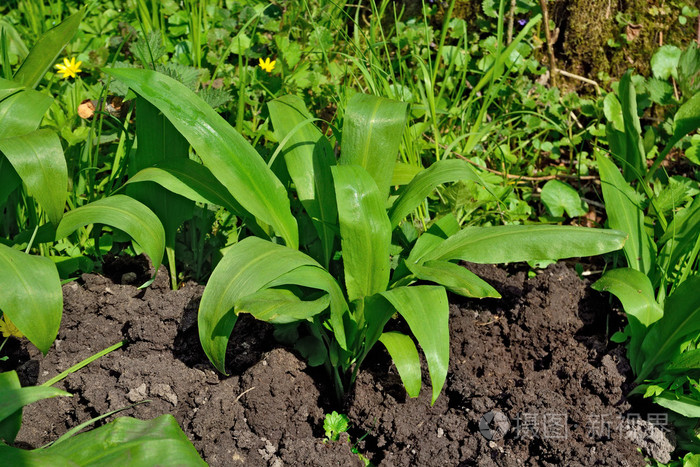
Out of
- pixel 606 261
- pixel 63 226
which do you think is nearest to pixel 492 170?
pixel 606 261

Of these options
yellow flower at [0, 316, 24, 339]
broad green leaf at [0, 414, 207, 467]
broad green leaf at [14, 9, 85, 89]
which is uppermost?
broad green leaf at [14, 9, 85, 89]

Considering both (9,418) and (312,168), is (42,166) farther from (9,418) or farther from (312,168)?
(312,168)

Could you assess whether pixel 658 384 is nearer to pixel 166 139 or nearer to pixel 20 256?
pixel 166 139

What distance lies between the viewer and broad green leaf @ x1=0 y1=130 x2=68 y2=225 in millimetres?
1737

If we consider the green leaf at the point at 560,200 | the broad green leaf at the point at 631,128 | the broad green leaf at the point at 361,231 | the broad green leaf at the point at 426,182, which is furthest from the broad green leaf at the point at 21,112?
the broad green leaf at the point at 631,128

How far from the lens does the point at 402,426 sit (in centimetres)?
184

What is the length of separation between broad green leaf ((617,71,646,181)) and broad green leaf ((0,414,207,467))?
164 centimetres

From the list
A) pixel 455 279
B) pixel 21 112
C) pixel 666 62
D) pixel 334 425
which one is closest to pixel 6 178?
pixel 21 112

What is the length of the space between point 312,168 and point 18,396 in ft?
3.30

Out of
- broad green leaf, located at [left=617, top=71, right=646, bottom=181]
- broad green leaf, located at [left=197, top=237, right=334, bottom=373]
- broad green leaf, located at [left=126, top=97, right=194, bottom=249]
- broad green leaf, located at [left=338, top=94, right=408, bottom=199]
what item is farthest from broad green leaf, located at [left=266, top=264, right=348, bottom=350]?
broad green leaf, located at [left=617, top=71, right=646, bottom=181]

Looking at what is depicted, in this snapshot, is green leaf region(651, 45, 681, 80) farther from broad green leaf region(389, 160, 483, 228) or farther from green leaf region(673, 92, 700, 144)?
broad green leaf region(389, 160, 483, 228)

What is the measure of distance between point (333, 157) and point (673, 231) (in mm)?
1056

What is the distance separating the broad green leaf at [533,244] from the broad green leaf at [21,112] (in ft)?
3.96

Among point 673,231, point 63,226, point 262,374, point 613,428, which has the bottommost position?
point 613,428
